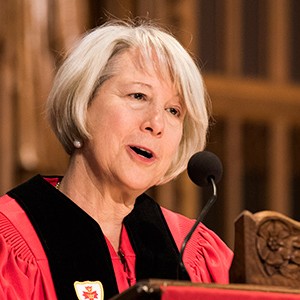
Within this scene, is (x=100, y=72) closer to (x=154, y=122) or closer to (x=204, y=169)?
(x=154, y=122)

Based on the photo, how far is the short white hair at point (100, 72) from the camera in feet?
10.8

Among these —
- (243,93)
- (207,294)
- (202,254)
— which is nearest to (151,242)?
(202,254)

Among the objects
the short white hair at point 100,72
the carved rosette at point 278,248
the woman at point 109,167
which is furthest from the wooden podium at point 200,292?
the short white hair at point 100,72

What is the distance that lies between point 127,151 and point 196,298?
3.09 ft


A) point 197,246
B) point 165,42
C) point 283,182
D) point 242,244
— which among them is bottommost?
point 283,182

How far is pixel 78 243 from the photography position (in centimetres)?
323

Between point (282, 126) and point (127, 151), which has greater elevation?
point (127, 151)

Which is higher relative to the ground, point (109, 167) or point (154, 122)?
point (154, 122)

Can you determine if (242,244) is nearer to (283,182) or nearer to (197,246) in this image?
(197,246)

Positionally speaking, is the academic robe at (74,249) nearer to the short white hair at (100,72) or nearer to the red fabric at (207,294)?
the short white hair at (100,72)

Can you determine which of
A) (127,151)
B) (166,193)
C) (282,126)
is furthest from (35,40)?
(127,151)

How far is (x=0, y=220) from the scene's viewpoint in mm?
3164

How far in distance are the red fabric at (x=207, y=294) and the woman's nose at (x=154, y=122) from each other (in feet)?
3.00

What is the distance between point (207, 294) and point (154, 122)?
0.96 meters
